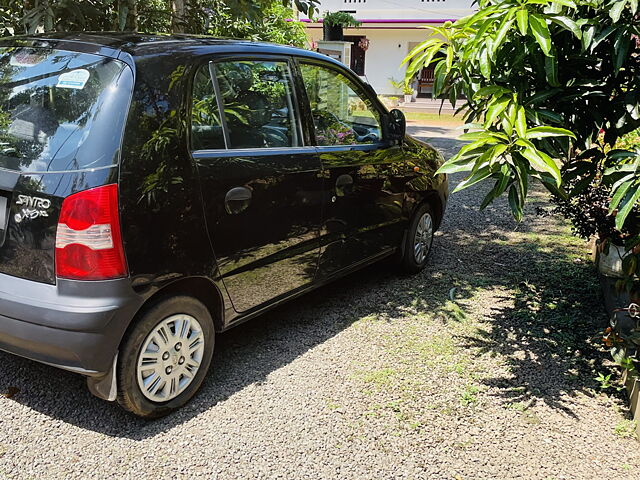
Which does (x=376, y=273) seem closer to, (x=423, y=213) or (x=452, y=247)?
(x=423, y=213)

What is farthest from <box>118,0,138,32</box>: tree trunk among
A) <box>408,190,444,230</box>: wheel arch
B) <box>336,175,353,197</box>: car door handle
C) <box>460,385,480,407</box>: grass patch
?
<box>460,385,480,407</box>: grass patch

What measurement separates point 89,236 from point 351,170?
78.8 inches

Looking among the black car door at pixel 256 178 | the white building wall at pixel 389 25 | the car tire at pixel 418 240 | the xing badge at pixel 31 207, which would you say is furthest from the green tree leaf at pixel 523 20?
the white building wall at pixel 389 25

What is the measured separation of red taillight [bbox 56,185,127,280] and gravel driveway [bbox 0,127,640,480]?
894 mm

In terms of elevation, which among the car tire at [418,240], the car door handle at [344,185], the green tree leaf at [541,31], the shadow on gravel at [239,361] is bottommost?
the shadow on gravel at [239,361]

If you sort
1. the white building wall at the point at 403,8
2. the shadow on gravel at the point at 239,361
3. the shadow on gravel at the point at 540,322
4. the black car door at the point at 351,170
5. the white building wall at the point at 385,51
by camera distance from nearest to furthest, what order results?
the shadow on gravel at the point at 239,361, the shadow on gravel at the point at 540,322, the black car door at the point at 351,170, the white building wall at the point at 403,8, the white building wall at the point at 385,51

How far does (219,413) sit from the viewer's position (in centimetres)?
326

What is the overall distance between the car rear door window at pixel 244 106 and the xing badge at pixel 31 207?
77 cm

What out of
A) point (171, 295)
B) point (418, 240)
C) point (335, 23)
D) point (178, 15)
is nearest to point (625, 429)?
point (418, 240)

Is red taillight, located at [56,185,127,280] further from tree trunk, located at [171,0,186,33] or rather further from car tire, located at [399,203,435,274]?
tree trunk, located at [171,0,186,33]

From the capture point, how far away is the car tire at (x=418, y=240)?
514cm

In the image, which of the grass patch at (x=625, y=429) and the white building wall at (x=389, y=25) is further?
the white building wall at (x=389, y=25)

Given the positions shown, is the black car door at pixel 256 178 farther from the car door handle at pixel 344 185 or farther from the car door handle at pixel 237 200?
the car door handle at pixel 344 185

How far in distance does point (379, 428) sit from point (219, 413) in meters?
0.85
